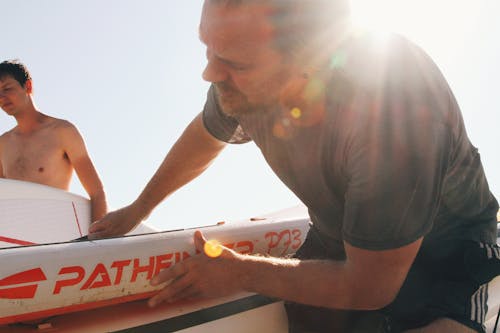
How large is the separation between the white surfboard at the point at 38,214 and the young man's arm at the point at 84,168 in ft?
0.59

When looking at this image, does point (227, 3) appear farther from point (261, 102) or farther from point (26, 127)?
point (26, 127)

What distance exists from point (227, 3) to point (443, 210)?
91 cm

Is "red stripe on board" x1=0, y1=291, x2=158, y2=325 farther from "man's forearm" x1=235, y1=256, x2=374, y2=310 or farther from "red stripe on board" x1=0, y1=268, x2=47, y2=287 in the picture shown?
"man's forearm" x1=235, y1=256, x2=374, y2=310

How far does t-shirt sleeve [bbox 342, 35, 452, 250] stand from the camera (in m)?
1.02

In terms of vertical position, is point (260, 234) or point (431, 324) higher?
point (260, 234)

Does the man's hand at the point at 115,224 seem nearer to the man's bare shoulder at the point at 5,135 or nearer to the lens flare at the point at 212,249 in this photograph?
the lens flare at the point at 212,249

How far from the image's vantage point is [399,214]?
104 cm

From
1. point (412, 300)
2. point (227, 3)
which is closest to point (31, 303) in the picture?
point (227, 3)

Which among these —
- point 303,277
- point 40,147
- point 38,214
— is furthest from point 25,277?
point 40,147

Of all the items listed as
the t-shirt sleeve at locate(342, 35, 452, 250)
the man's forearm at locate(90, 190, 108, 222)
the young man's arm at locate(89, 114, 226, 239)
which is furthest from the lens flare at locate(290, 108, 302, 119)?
the man's forearm at locate(90, 190, 108, 222)

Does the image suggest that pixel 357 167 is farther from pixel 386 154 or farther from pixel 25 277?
pixel 25 277

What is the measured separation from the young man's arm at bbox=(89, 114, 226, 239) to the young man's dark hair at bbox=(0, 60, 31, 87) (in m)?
2.69

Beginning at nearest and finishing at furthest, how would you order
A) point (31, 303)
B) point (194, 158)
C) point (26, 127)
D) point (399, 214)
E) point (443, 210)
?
1. point (399, 214)
2. point (31, 303)
3. point (443, 210)
4. point (194, 158)
5. point (26, 127)

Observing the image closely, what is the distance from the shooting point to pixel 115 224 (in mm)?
1837
